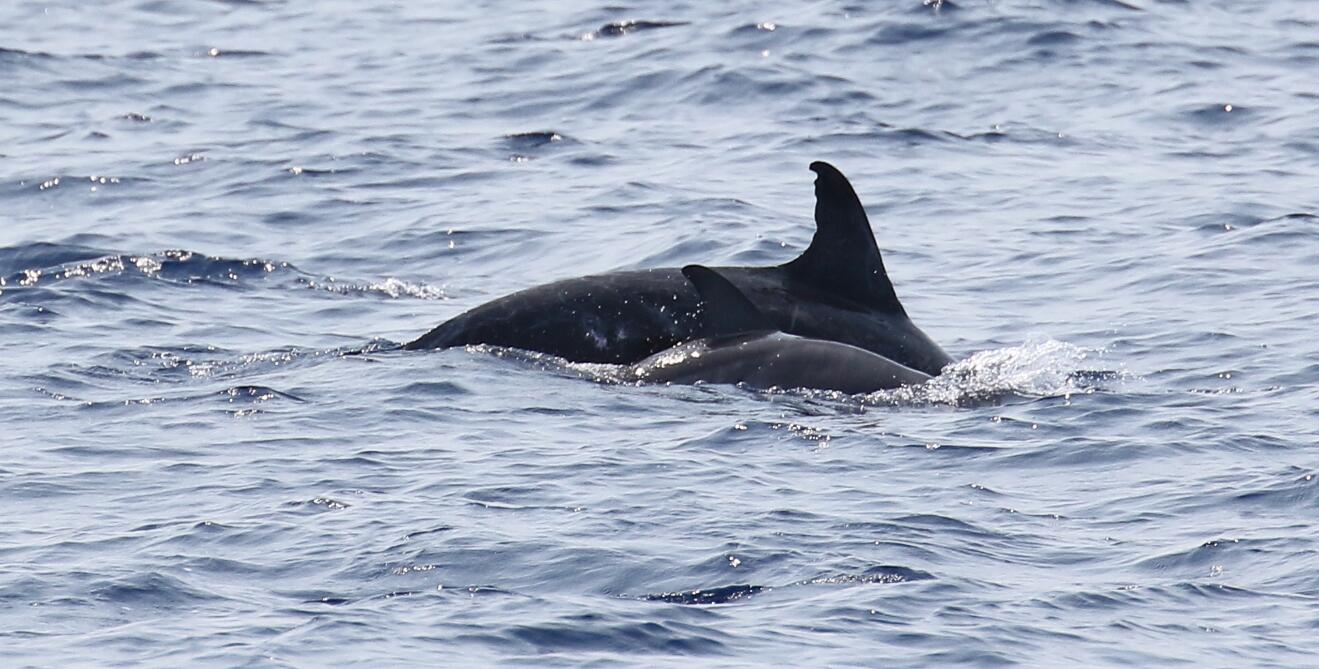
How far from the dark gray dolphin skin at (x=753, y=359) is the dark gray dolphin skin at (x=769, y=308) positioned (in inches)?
8.3

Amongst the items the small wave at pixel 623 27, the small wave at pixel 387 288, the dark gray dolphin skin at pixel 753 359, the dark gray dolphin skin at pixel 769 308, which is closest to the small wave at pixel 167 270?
the small wave at pixel 387 288

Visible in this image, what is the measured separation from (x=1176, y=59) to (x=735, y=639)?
61.6 ft

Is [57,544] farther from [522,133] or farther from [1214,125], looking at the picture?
[1214,125]

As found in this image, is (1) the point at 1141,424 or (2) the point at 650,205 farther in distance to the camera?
(2) the point at 650,205

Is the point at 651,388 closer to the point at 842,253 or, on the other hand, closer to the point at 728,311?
the point at 728,311

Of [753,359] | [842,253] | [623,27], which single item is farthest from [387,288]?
[623,27]

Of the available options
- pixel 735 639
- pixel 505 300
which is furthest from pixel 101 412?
pixel 735 639

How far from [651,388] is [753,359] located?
2.04 ft

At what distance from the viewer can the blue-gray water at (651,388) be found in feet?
31.6

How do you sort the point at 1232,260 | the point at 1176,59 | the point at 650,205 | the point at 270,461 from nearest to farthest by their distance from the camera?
1. the point at 270,461
2. the point at 1232,260
3. the point at 650,205
4. the point at 1176,59

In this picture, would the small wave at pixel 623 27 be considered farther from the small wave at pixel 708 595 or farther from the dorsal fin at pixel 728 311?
the small wave at pixel 708 595

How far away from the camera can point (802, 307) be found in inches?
562

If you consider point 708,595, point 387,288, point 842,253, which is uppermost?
point 842,253

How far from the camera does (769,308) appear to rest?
14.2 meters
